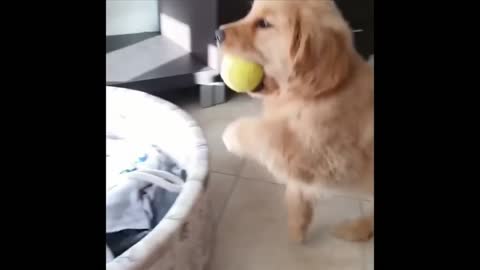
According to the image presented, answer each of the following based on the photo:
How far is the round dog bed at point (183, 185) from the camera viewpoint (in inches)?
35.0

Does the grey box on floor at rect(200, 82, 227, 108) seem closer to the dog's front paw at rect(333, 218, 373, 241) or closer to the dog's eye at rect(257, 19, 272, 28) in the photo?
the dog's front paw at rect(333, 218, 373, 241)

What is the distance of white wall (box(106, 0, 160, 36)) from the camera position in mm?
1324

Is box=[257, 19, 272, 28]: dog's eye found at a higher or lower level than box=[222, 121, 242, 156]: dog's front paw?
higher

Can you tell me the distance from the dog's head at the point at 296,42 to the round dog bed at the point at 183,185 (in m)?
0.27

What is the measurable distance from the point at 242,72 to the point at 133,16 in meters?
0.61

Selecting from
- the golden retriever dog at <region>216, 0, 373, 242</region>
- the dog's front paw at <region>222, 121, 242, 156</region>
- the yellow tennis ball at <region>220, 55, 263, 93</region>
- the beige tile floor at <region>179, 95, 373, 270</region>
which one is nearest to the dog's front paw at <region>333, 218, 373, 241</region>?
the beige tile floor at <region>179, 95, 373, 270</region>

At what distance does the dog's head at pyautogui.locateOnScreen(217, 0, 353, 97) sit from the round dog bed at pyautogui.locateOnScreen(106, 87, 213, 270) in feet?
0.90

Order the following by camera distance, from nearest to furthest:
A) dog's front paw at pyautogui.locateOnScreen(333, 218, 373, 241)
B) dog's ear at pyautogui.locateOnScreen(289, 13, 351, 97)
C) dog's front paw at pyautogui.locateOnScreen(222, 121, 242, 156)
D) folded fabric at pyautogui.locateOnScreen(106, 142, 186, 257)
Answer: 1. dog's ear at pyautogui.locateOnScreen(289, 13, 351, 97)
2. dog's front paw at pyautogui.locateOnScreen(222, 121, 242, 156)
3. folded fabric at pyautogui.locateOnScreen(106, 142, 186, 257)
4. dog's front paw at pyautogui.locateOnScreen(333, 218, 373, 241)
